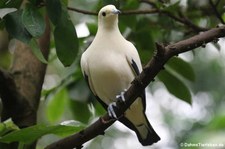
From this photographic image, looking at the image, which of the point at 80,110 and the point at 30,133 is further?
the point at 80,110

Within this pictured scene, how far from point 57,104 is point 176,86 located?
66cm

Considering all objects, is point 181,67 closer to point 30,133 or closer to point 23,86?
point 23,86

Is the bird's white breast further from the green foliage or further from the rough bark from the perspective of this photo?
the rough bark

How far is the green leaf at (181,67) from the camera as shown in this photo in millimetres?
2418

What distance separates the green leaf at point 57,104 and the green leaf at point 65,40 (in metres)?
0.84

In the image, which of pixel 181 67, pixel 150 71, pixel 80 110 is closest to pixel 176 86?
pixel 181 67

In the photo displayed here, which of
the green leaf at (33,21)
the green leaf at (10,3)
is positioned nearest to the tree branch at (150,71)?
the green leaf at (33,21)

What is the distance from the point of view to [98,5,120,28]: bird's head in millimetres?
1958

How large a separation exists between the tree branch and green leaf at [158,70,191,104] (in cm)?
75

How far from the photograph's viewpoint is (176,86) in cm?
243

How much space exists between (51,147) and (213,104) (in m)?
2.89

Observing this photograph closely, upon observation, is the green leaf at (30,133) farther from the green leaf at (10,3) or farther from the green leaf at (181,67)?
the green leaf at (181,67)

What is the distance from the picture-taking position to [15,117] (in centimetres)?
212

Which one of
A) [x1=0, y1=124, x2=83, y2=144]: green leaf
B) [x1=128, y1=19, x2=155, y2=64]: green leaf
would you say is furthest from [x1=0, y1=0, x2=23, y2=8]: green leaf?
[x1=128, y1=19, x2=155, y2=64]: green leaf
